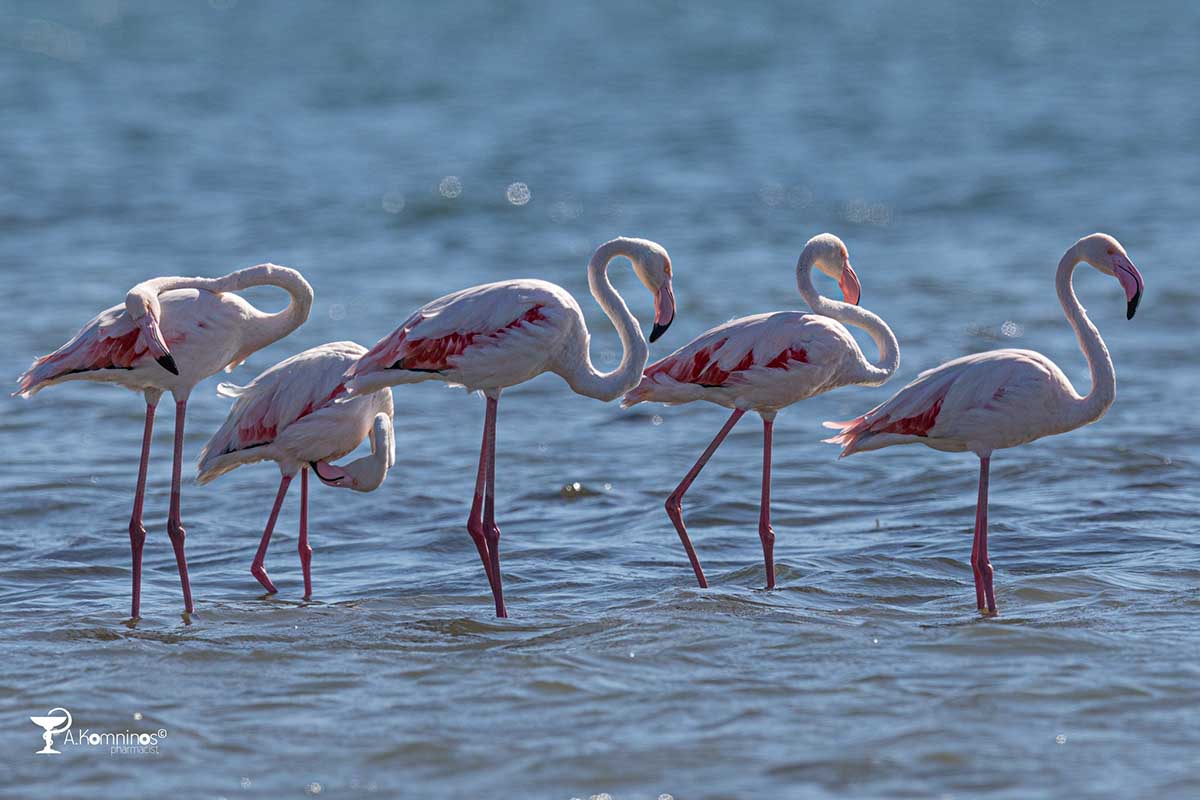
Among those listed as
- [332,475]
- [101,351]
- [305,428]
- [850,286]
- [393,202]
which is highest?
[393,202]

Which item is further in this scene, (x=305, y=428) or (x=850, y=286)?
(x=850, y=286)

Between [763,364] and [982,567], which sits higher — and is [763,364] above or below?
above

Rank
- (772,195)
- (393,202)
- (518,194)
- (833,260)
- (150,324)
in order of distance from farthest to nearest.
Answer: (518,194)
(772,195)
(393,202)
(833,260)
(150,324)

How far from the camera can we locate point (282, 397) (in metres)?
6.97

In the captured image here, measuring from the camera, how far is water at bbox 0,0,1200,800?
496cm

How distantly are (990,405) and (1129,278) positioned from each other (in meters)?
0.79

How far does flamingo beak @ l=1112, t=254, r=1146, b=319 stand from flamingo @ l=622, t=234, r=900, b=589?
96 centimetres

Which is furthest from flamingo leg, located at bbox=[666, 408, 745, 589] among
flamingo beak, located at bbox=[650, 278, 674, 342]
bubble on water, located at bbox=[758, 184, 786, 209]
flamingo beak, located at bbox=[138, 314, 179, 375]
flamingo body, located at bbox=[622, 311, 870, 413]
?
bubble on water, located at bbox=[758, 184, 786, 209]

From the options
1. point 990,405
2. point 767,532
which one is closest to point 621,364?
point 767,532

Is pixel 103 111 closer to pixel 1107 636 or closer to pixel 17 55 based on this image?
pixel 17 55

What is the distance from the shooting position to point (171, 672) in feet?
18.9

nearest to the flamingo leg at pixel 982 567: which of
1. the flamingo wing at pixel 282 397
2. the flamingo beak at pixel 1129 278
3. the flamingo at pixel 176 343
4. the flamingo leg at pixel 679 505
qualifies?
the flamingo beak at pixel 1129 278

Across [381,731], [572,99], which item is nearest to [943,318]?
[381,731]

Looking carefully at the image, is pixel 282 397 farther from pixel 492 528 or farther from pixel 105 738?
pixel 105 738
